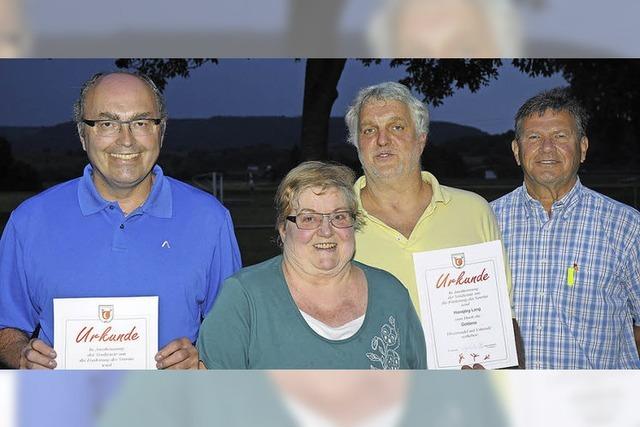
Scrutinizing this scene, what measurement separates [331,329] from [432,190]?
71 centimetres

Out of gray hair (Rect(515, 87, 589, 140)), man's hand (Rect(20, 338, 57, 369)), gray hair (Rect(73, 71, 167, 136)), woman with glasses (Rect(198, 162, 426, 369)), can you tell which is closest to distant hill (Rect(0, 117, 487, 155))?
gray hair (Rect(515, 87, 589, 140))

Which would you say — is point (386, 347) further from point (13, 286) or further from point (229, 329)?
point (13, 286)

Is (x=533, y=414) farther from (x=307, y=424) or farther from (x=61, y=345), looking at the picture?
(x=61, y=345)

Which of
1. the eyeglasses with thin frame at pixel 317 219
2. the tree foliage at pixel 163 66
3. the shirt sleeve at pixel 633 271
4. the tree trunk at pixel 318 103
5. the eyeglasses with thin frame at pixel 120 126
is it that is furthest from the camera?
the tree trunk at pixel 318 103

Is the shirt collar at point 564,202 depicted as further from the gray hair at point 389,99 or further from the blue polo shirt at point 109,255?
the blue polo shirt at point 109,255

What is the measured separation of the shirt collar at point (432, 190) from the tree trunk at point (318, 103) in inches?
24.4

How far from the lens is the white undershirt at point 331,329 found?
2559mm

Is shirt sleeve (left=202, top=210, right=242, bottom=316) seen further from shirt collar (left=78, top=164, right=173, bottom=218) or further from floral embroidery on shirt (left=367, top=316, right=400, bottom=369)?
floral embroidery on shirt (left=367, top=316, right=400, bottom=369)

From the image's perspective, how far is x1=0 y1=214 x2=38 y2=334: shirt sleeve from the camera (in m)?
2.74

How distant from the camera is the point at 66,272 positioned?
2725 millimetres

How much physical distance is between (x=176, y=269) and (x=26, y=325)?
525 millimetres

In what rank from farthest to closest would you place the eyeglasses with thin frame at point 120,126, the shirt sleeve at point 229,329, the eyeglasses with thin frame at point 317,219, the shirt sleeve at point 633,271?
the shirt sleeve at point 633,271 → the eyeglasses with thin frame at point 120,126 → the eyeglasses with thin frame at point 317,219 → the shirt sleeve at point 229,329

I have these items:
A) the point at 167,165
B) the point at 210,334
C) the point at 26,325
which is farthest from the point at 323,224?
the point at 167,165

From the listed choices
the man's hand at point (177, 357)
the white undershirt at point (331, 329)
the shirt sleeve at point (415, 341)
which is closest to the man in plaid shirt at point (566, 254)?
the shirt sleeve at point (415, 341)
